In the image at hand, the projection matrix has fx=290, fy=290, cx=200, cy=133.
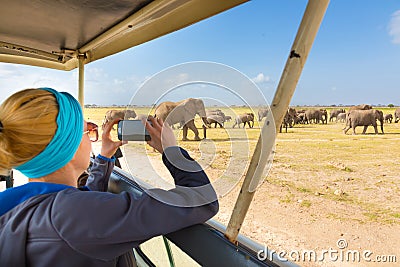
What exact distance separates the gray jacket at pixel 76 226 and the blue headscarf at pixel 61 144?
0.07m

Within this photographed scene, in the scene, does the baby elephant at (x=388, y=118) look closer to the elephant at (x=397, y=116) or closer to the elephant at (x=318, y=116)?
the elephant at (x=397, y=116)

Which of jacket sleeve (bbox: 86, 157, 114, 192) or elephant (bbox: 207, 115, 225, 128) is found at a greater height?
elephant (bbox: 207, 115, 225, 128)

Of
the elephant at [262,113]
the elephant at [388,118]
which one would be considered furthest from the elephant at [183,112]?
the elephant at [388,118]

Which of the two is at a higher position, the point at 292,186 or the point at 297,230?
the point at 292,186

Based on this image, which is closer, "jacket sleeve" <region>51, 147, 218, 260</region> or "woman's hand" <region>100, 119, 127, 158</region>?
"jacket sleeve" <region>51, 147, 218, 260</region>

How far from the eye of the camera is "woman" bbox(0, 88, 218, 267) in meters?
0.47

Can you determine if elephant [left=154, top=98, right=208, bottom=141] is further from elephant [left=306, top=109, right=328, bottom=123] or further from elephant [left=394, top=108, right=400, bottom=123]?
elephant [left=306, top=109, right=328, bottom=123]

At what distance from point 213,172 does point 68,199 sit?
270mm

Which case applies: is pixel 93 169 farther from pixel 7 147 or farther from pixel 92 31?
pixel 92 31

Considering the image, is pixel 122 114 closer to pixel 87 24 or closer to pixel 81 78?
pixel 87 24

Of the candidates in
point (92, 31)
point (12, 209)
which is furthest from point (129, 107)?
point (92, 31)

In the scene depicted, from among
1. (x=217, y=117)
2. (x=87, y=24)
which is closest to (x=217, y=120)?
(x=217, y=117)

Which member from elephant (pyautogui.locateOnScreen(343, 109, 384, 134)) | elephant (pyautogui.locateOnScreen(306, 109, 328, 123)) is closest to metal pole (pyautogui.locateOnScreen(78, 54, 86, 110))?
elephant (pyautogui.locateOnScreen(343, 109, 384, 134))

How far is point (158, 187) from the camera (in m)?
0.58
